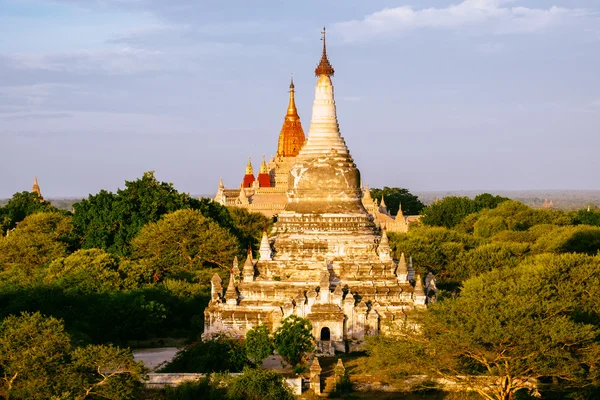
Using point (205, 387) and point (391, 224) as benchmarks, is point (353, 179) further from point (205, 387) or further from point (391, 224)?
point (391, 224)

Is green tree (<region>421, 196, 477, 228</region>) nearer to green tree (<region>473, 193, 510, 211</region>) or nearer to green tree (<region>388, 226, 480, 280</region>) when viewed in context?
green tree (<region>473, 193, 510, 211</region>)

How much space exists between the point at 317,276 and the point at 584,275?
11655 millimetres

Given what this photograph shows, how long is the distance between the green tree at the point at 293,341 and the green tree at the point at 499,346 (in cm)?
292

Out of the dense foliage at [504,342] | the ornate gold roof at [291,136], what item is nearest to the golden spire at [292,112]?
the ornate gold roof at [291,136]

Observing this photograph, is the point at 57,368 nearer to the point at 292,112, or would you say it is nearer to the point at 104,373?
the point at 104,373

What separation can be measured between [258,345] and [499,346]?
927cm

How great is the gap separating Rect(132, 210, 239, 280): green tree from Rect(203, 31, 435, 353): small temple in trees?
14.3 meters

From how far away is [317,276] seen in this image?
44.0 metres

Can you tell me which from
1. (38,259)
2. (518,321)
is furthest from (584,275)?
(38,259)

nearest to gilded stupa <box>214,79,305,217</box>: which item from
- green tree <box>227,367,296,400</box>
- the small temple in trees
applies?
the small temple in trees

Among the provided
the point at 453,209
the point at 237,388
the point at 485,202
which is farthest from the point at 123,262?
the point at 485,202

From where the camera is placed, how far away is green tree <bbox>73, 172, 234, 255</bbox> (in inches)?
2574

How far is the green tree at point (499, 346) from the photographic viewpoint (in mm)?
33000

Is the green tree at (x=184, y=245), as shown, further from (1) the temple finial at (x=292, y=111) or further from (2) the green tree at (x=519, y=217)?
(1) the temple finial at (x=292, y=111)
